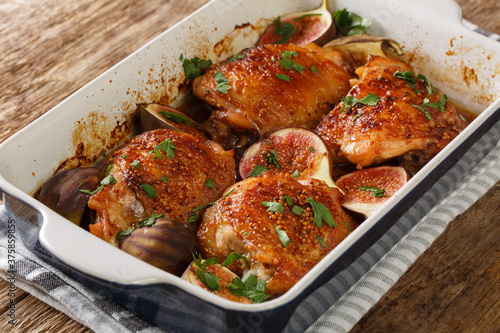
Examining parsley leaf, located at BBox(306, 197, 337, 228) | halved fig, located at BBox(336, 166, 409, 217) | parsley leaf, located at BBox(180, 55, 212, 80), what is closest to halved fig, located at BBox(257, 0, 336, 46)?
parsley leaf, located at BBox(180, 55, 212, 80)

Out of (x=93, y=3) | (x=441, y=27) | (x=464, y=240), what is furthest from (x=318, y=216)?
(x=93, y=3)

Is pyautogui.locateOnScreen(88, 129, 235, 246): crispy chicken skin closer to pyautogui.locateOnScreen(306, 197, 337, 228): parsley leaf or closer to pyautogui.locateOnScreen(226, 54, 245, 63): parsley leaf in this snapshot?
pyautogui.locateOnScreen(306, 197, 337, 228): parsley leaf

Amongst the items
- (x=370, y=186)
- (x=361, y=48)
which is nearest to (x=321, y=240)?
(x=370, y=186)

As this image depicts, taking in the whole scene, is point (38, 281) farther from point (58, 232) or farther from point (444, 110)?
point (444, 110)

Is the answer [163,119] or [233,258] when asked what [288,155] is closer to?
[163,119]

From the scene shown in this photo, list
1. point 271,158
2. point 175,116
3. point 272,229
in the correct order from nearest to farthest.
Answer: point 272,229
point 271,158
point 175,116

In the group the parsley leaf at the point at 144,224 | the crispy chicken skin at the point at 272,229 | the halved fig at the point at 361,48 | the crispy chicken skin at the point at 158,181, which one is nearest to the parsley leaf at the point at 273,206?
the crispy chicken skin at the point at 272,229
